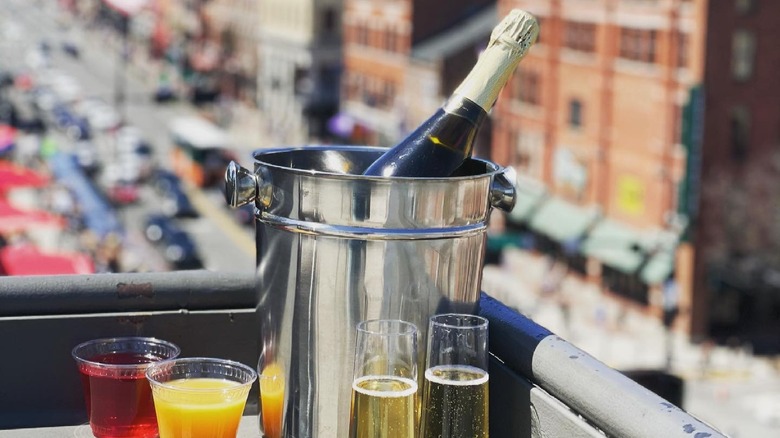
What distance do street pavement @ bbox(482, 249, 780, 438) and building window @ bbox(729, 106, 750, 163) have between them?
596cm

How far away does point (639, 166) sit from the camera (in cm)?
4541

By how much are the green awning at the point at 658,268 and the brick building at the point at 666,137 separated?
45mm

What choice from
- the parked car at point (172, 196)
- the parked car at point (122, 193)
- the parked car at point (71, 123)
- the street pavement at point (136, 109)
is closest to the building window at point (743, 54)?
the street pavement at point (136, 109)

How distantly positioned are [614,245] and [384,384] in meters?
41.9

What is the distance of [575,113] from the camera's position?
50000mm

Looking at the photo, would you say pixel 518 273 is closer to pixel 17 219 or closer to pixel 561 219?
pixel 561 219

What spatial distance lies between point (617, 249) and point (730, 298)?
3954mm

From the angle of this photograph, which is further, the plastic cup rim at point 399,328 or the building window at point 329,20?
the building window at point 329,20

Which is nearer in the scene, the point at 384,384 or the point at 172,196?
the point at 384,384

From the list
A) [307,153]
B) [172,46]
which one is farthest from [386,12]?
[307,153]

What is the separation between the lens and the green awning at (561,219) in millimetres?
48688

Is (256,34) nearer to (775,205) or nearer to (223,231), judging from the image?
(223,231)

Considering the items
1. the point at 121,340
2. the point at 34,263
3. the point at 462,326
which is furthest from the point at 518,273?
the point at 462,326

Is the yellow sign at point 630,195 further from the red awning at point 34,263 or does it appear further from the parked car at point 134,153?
the parked car at point 134,153
